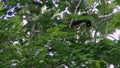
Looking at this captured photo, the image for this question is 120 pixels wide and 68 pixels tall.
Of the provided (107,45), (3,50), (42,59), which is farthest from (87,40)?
(3,50)

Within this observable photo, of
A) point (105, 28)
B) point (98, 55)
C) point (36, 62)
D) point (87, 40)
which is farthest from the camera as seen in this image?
point (105, 28)

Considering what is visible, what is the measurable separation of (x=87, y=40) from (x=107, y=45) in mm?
315

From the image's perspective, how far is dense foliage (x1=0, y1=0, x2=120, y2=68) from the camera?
403 cm

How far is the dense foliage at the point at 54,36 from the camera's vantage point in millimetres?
4027

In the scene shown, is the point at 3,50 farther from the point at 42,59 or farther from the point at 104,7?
the point at 104,7

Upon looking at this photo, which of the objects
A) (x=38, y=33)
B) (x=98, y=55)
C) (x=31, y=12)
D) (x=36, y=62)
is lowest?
(x=36, y=62)

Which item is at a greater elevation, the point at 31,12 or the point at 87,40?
the point at 31,12

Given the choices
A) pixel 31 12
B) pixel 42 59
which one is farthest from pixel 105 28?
pixel 42 59

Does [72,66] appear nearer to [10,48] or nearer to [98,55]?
[98,55]

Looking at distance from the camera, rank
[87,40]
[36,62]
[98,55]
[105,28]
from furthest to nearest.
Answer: [105,28]
[87,40]
[98,55]
[36,62]

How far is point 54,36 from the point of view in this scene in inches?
162

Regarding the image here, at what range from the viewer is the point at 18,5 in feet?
16.7

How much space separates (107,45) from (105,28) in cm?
79

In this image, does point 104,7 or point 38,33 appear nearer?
point 38,33
